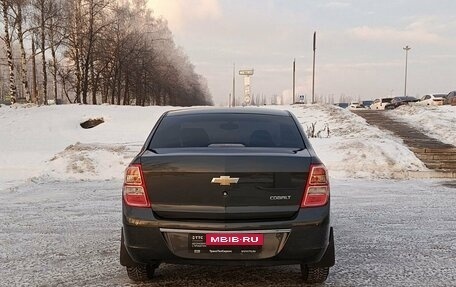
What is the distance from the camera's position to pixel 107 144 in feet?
48.2

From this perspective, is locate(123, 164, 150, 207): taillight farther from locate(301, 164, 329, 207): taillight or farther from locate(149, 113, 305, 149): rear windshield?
locate(301, 164, 329, 207): taillight

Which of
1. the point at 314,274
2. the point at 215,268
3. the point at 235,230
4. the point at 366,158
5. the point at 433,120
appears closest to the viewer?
the point at 235,230

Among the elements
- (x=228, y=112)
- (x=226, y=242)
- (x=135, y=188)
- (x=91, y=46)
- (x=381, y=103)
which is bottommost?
(x=381, y=103)

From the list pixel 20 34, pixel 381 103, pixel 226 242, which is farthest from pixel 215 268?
pixel 381 103

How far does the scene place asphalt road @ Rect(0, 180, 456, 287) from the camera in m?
4.23

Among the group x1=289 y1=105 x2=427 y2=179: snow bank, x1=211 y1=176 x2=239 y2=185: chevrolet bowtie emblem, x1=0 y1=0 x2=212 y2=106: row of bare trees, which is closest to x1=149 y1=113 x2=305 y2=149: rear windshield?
x1=211 y1=176 x2=239 y2=185: chevrolet bowtie emblem

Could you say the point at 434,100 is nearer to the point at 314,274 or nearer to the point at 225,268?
the point at 225,268

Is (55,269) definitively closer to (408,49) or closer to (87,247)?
(87,247)

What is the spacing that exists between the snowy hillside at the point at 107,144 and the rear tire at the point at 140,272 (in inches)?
307

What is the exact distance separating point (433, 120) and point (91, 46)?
26627 millimetres

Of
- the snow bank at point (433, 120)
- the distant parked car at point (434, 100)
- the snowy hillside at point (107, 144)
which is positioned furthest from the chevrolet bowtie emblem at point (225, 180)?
the distant parked car at point (434, 100)

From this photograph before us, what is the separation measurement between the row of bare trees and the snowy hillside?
30.4 feet

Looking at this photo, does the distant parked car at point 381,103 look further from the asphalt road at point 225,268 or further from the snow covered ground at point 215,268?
the asphalt road at point 225,268

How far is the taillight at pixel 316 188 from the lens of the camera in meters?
3.44
